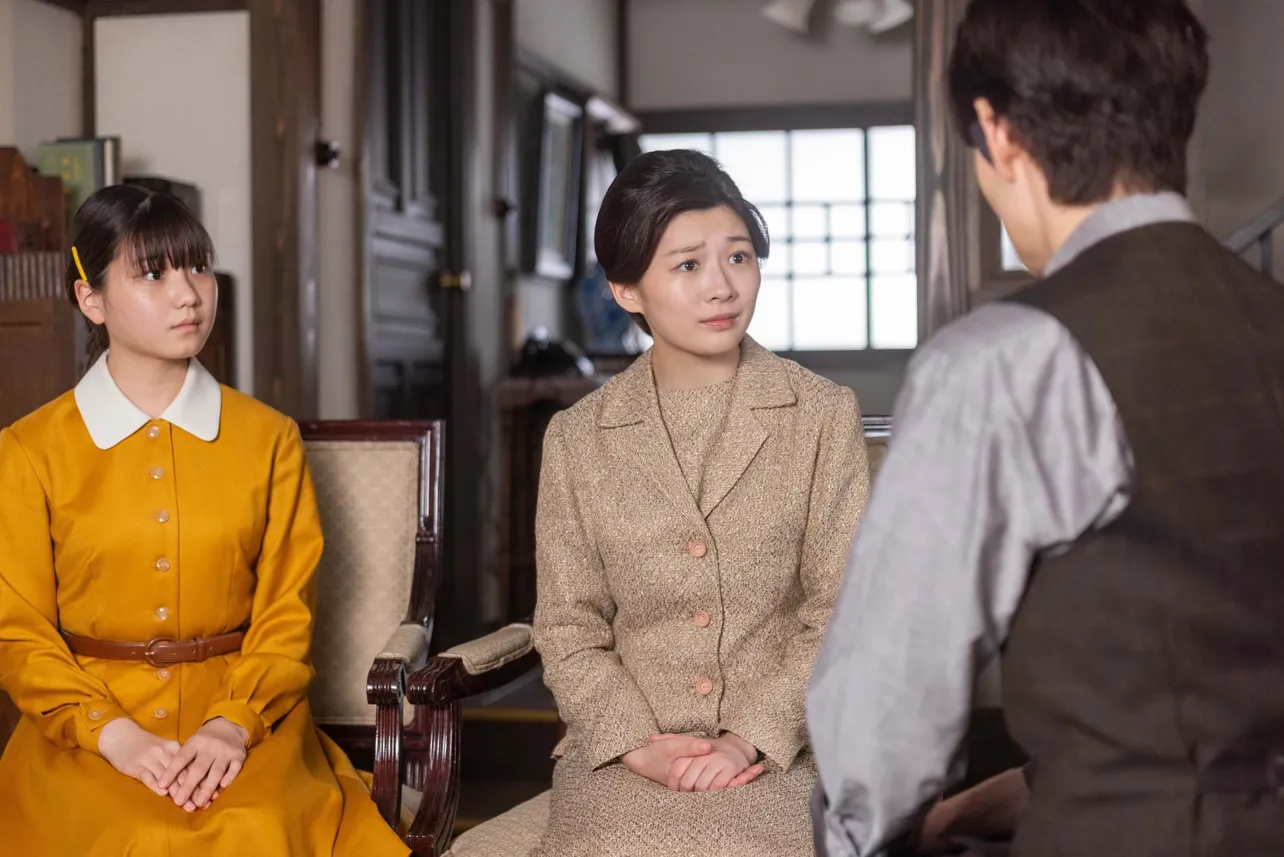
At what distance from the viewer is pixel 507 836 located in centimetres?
209

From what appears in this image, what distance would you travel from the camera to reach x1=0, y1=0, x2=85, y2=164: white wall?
3727mm

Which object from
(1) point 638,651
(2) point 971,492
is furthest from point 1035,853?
(1) point 638,651

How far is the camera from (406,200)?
16.4ft

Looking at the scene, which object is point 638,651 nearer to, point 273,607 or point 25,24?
point 273,607

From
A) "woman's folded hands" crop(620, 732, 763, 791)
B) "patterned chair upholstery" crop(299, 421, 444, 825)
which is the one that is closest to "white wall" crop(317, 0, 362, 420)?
"patterned chair upholstery" crop(299, 421, 444, 825)

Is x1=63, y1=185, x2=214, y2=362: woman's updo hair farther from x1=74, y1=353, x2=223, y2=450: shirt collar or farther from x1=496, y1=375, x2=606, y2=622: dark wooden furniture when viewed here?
x1=496, y1=375, x2=606, y2=622: dark wooden furniture

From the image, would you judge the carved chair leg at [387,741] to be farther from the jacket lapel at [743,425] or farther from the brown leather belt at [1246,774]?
the brown leather belt at [1246,774]

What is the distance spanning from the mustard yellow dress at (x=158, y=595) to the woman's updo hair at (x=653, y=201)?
640mm

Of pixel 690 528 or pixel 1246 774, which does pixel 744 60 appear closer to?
pixel 690 528

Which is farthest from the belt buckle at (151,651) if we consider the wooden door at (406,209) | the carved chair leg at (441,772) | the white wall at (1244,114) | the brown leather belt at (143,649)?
the white wall at (1244,114)

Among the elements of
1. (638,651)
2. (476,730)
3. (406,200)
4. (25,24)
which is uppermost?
(25,24)

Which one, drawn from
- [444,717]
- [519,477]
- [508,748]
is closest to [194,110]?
[519,477]

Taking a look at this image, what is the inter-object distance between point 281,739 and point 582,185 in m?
4.95

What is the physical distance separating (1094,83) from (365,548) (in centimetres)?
174
